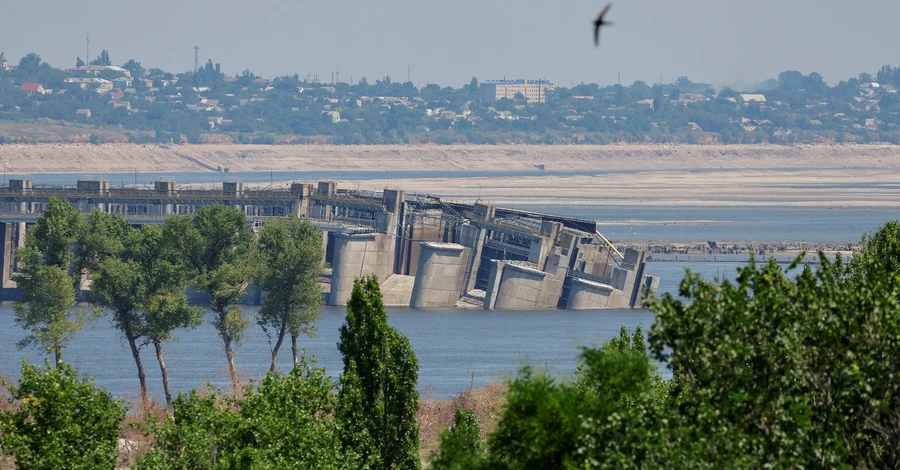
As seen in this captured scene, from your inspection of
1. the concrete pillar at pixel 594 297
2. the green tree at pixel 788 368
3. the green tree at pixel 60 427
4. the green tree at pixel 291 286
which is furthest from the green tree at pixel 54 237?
the concrete pillar at pixel 594 297

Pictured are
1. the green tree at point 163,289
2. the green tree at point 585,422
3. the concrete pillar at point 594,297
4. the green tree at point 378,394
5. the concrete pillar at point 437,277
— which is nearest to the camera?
the green tree at point 585,422

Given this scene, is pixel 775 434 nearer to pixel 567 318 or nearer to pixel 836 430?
pixel 836 430

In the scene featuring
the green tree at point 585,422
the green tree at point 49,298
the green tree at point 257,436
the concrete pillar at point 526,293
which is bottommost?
the concrete pillar at point 526,293

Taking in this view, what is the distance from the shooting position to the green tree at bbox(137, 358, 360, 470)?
96.7 ft

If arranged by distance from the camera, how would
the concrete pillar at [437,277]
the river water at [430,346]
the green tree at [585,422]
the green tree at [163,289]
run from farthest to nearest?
the concrete pillar at [437,277]
the river water at [430,346]
the green tree at [163,289]
the green tree at [585,422]

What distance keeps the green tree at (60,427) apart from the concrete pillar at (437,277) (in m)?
69.4

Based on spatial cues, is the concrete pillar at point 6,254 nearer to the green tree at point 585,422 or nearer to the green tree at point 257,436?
the green tree at point 257,436

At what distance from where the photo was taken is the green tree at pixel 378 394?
3325 centimetres

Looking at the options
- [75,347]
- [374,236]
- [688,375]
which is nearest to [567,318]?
[374,236]

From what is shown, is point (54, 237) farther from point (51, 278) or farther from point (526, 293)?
point (526, 293)

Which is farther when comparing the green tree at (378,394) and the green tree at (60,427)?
the green tree at (378,394)

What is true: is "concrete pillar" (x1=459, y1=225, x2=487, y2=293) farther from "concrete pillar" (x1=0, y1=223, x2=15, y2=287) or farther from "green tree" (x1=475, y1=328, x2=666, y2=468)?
"green tree" (x1=475, y1=328, x2=666, y2=468)

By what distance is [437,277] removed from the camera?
102 meters

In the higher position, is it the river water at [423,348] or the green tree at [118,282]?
the green tree at [118,282]
